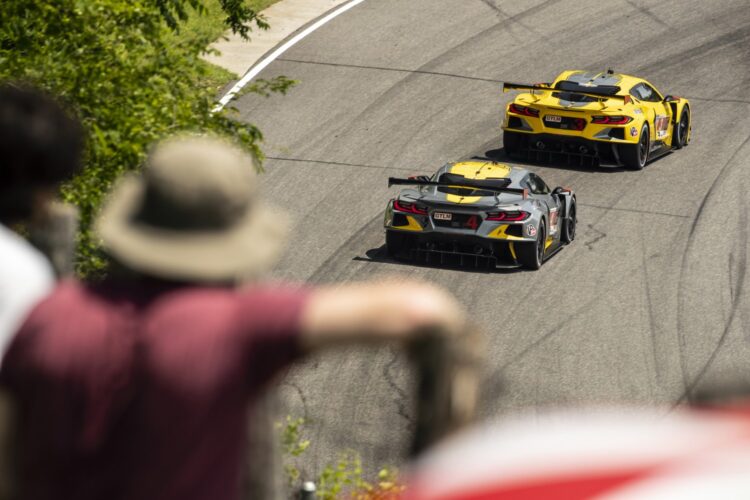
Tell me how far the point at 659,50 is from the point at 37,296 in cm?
2892

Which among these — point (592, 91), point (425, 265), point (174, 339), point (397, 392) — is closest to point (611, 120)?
point (592, 91)

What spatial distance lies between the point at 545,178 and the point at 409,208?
558 cm

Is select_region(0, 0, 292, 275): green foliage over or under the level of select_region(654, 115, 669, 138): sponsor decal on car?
over

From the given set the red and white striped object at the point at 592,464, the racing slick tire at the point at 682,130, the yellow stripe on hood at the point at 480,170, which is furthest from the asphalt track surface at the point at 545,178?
the red and white striped object at the point at 592,464

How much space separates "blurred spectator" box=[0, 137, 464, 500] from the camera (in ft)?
9.40

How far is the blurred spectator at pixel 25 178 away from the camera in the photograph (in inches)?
132

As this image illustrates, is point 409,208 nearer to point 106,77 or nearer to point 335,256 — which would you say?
point 335,256

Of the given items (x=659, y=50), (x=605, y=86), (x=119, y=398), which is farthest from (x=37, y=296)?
(x=659, y=50)

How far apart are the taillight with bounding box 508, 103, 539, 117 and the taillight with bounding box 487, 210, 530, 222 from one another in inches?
196

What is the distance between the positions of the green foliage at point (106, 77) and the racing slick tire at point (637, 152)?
1353 centimetres

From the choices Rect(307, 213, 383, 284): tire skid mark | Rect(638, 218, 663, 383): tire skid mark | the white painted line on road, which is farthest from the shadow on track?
the white painted line on road

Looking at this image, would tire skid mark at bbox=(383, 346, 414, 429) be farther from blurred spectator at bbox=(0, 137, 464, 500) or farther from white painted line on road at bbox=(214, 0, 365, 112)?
blurred spectator at bbox=(0, 137, 464, 500)

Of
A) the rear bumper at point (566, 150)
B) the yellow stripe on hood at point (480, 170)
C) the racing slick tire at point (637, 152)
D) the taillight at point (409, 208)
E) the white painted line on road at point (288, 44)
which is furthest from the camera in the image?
the white painted line on road at point (288, 44)

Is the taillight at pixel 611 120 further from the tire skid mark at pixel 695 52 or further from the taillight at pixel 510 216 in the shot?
the tire skid mark at pixel 695 52
